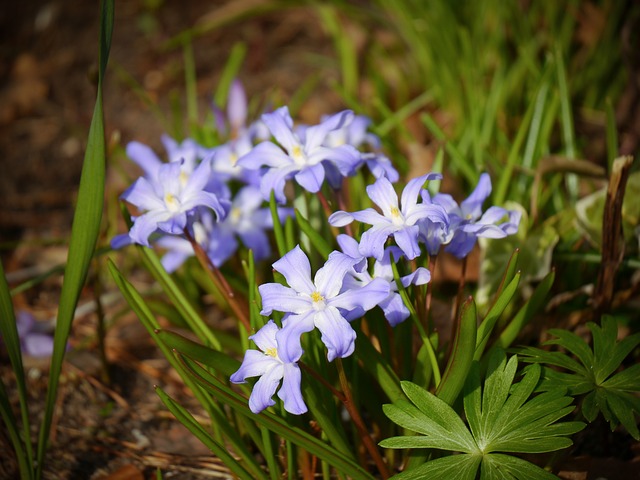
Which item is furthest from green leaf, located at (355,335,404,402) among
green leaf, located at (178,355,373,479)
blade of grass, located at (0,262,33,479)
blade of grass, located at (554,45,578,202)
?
blade of grass, located at (554,45,578,202)

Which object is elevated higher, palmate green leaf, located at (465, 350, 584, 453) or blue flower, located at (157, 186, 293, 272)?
blue flower, located at (157, 186, 293, 272)

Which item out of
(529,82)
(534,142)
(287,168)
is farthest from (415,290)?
(529,82)

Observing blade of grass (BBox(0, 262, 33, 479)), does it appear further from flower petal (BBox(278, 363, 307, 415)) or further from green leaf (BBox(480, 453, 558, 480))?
green leaf (BBox(480, 453, 558, 480))

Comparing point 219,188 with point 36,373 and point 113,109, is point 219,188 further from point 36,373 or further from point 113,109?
point 113,109

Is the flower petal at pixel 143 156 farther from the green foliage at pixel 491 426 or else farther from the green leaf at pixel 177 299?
the green foliage at pixel 491 426

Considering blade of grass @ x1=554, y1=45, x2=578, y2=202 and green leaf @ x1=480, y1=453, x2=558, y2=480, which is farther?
blade of grass @ x1=554, y1=45, x2=578, y2=202

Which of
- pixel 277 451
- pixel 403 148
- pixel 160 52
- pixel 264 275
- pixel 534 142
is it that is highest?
pixel 160 52

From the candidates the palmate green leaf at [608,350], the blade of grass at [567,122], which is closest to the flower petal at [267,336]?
the palmate green leaf at [608,350]
